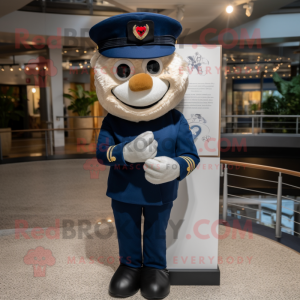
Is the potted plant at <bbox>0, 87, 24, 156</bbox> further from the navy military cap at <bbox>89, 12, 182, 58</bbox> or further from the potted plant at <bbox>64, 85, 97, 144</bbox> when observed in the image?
the navy military cap at <bbox>89, 12, 182, 58</bbox>

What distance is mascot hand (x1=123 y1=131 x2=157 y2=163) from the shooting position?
145cm

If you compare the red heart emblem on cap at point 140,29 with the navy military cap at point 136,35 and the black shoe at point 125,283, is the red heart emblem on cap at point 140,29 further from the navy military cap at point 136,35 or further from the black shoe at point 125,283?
the black shoe at point 125,283

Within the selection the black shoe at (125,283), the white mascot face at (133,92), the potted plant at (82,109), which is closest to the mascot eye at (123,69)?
the white mascot face at (133,92)

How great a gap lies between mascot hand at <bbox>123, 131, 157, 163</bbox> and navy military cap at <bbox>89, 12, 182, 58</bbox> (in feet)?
1.28

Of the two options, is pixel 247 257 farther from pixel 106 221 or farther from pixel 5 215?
pixel 5 215

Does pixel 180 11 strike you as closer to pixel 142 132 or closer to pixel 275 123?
pixel 142 132

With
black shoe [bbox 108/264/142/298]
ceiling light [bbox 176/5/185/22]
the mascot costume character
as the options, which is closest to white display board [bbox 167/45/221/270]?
the mascot costume character

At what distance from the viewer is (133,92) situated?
1464 mm

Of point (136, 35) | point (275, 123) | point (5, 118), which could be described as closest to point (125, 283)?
point (136, 35)

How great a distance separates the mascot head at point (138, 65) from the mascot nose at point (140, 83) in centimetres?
1

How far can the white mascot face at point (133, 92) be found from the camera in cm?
148

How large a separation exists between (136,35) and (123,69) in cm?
17

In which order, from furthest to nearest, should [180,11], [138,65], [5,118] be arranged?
[5,118] < [180,11] < [138,65]

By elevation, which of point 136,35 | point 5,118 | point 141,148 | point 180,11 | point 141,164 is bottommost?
point 141,164
